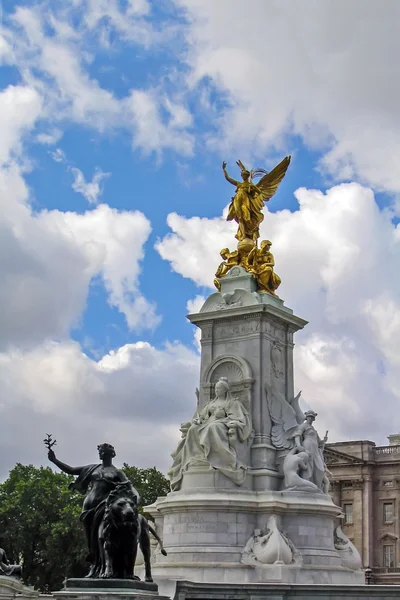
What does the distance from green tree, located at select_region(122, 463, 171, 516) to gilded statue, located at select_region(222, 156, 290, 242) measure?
90.7ft

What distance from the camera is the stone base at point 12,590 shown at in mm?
27344

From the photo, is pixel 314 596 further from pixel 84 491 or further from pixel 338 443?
pixel 338 443

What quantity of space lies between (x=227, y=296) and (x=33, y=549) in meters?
30.1

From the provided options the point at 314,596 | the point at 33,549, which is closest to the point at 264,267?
the point at 314,596

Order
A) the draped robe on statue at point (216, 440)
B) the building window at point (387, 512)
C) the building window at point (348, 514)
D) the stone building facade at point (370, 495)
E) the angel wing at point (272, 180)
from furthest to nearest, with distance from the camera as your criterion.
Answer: the building window at point (348, 514) < the building window at point (387, 512) < the stone building facade at point (370, 495) < the angel wing at point (272, 180) < the draped robe on statue at point (216, 440)

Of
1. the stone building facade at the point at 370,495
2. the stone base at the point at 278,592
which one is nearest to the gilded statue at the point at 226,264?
the stone base at the point at 278,592

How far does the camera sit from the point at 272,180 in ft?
116

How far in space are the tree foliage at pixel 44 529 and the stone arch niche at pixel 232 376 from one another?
2463 cm

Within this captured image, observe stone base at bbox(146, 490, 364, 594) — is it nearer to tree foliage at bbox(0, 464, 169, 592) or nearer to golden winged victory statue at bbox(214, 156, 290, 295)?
golden winged victory statue at bbox(214, 156, 290, 295)

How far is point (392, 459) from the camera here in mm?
75438

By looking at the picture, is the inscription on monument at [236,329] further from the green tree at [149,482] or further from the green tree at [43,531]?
the green tree at [149,482]

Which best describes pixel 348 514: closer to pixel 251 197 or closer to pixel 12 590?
pixel 251 197

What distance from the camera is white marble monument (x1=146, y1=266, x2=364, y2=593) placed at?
27.6 metres

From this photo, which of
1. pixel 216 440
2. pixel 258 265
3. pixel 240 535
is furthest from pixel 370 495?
pixel 240 535
